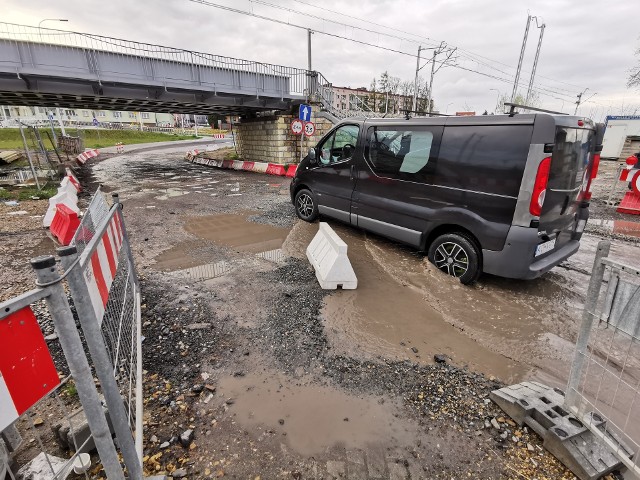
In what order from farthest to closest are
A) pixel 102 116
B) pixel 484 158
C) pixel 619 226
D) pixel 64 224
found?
pixel 102 116
pixel 619 226
pixel 64 224
pixel 484 158

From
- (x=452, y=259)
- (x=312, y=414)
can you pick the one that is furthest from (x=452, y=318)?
(x=312, y=414)

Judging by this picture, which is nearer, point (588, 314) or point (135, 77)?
point (588, 314)

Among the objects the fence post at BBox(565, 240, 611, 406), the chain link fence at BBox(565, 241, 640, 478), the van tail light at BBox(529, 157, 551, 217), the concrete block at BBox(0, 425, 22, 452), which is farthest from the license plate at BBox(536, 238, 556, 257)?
the concrete block at BBox(0, 425, 22, 452)

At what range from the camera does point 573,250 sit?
4621 mm

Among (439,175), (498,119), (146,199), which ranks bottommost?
(146,199)

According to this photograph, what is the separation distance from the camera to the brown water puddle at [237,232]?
6.18 meters

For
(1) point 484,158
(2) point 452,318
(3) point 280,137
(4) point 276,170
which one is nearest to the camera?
(2) point 452,318

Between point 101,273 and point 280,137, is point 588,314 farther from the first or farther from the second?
point 280,137

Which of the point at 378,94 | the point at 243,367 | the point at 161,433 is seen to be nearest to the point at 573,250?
the point at 243,367

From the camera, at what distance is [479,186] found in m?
4.18

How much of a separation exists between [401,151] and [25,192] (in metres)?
12.0

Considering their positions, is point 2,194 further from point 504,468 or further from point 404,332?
point 504,468

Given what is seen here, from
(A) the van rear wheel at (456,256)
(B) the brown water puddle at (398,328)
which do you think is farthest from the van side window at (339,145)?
(B) the brown water puddle at (398,328)

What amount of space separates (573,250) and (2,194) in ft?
47.8
